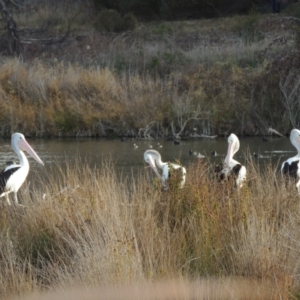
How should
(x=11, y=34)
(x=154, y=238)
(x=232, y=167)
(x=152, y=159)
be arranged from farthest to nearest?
(x=11, y=34), (x=152, y=159), (x=232, y=167), (x=154, y=238)

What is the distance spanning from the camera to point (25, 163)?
504 inches

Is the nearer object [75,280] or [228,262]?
[75,280]

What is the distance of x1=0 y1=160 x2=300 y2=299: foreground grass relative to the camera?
6.44m

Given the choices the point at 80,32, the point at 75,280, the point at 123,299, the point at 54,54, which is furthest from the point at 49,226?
the point at 80,32

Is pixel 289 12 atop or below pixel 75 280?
atop

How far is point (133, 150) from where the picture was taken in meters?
21.0

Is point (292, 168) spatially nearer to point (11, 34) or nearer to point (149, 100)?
point (149, 100)

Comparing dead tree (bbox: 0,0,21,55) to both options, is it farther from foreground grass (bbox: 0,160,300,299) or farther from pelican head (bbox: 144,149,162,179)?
foreground grass (bbox: 0,160,300,299)

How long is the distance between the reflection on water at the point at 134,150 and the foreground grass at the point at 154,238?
28.8ft

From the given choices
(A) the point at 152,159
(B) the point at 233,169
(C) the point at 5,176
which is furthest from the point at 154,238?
(A) the point at 152,159

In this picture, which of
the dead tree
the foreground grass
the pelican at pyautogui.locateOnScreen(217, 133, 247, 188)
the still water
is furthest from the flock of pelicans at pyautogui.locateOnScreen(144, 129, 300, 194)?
the dead tree

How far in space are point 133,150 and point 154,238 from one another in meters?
A: 13.9

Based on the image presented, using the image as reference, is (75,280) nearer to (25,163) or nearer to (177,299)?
(177,299)

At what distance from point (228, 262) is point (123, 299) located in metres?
1.33
